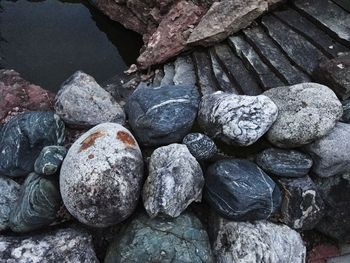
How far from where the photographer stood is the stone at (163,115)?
3373mm

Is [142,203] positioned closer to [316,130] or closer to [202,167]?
[202,167]

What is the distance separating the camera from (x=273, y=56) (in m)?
4.21

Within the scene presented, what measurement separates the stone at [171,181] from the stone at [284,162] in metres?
0.55

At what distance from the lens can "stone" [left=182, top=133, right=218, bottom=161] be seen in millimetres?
3277

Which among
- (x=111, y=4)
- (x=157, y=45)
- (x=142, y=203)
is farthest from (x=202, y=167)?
(x=111, y=4)

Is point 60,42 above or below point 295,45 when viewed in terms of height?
below

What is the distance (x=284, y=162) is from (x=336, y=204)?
59 centimetres

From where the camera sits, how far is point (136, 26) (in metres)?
5.95

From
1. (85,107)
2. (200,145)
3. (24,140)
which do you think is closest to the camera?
(200,145)

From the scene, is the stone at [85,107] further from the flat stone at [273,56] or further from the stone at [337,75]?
the stone at [337,75]

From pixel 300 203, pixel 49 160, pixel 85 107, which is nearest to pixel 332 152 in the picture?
pixel 300 203

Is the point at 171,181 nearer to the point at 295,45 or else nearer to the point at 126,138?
the point at 126,138

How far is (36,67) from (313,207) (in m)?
3.64

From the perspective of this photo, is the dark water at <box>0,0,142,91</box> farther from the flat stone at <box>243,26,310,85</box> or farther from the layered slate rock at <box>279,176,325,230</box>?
the layered slate rock at <box>279,176,325,230</box>
